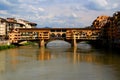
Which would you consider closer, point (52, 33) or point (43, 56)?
point (43, 56)

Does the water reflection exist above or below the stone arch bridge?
below

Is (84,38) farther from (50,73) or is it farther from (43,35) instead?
(50,73)

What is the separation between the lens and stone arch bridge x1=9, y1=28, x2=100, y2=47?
70.5 meters

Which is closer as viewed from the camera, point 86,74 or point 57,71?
point 86,74

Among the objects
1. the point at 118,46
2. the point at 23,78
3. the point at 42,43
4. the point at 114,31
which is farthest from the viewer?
the point at 42,43

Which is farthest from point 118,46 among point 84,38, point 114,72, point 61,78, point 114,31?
point 61,78

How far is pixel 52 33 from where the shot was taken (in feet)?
241

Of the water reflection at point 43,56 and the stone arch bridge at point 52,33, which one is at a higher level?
the stone arch bridge at point 52,33

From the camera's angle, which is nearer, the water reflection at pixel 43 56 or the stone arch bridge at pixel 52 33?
the water reflection at pixel 43 56

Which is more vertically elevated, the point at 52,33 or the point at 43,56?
the point at 52,33

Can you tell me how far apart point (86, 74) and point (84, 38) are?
148ft

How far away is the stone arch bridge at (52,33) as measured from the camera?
70.5 m

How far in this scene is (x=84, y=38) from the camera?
7081cm

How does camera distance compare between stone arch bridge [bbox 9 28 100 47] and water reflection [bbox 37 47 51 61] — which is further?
stone arch bridge [bbox 9 28 100 47]
